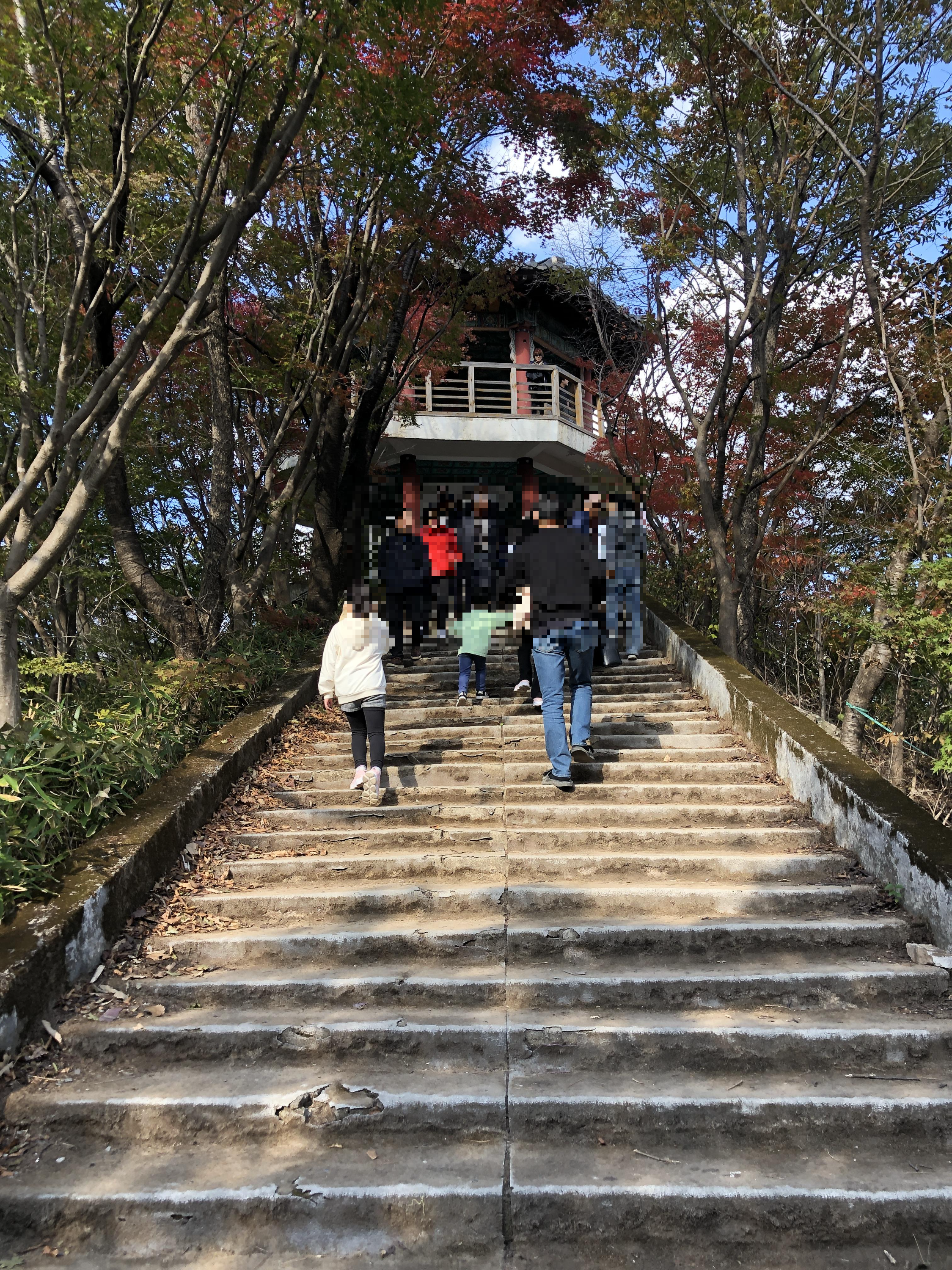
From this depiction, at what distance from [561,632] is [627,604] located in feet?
11.6

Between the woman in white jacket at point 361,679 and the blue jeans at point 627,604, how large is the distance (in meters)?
2.82

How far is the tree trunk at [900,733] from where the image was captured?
795 centimetres

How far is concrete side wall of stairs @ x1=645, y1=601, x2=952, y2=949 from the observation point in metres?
3.67

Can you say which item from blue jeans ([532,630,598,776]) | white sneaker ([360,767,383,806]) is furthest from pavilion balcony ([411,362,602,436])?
white sneaker ([360,767,383,806])

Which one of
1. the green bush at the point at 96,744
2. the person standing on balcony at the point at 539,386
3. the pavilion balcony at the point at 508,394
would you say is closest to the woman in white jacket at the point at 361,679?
the green bush at the point at 96,744

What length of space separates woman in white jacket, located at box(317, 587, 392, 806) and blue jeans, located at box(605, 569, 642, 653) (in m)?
2.82

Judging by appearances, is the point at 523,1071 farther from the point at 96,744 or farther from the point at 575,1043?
the point at 96,744

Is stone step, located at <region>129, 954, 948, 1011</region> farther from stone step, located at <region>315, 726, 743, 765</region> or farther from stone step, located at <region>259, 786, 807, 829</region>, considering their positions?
stone step, located at <region>315, 726, 743, 765</region>

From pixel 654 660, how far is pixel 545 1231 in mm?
6752

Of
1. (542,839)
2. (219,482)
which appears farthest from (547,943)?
(219,482)

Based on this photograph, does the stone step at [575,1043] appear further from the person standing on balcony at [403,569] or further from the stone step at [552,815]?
→ the person standing on balcony at [403,569]

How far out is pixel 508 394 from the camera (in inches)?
708

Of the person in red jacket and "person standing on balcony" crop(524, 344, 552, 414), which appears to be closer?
the person in red jacket

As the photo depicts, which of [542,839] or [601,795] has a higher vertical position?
[601,795]
